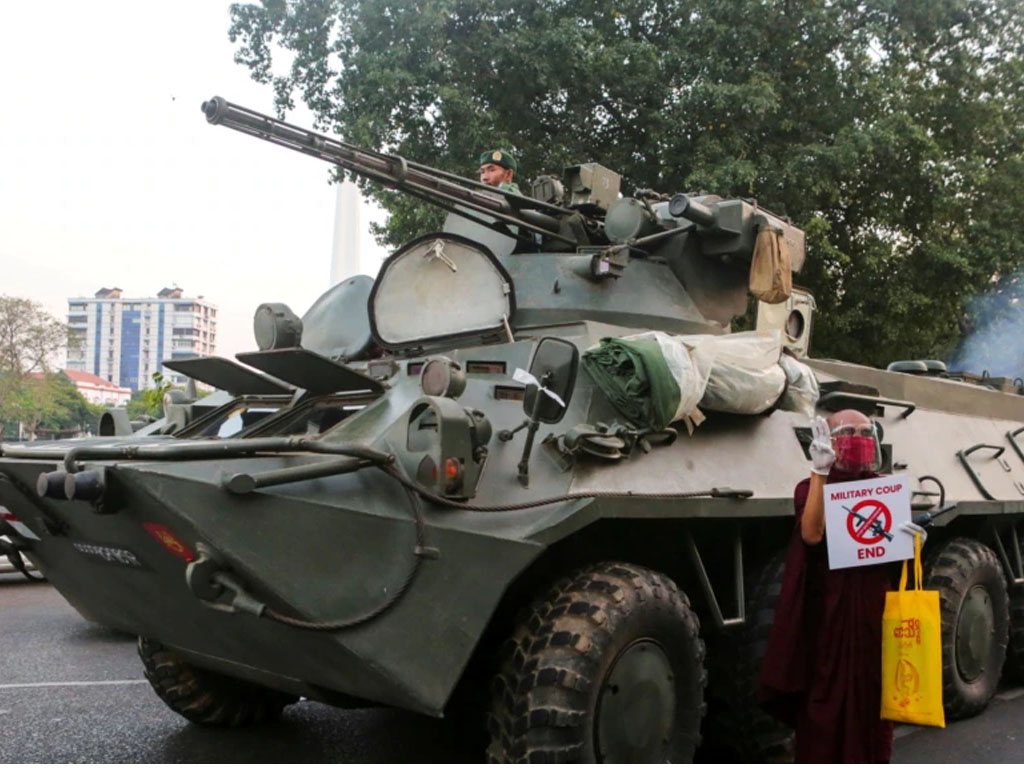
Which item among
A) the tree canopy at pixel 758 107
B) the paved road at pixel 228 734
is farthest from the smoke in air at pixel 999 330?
the paved road at pixel 228 734

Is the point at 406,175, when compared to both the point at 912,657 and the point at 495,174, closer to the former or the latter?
the point at 495,174

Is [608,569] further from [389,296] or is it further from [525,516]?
[389,296]

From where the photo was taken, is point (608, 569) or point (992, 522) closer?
point (608, 569)

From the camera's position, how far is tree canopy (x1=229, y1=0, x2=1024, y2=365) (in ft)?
43.5

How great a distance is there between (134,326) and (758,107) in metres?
37.7

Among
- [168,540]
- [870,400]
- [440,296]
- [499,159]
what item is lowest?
[168,540]

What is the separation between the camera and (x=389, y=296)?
5809mm

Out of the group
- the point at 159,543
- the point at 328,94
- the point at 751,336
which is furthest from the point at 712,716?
the point at 328,94

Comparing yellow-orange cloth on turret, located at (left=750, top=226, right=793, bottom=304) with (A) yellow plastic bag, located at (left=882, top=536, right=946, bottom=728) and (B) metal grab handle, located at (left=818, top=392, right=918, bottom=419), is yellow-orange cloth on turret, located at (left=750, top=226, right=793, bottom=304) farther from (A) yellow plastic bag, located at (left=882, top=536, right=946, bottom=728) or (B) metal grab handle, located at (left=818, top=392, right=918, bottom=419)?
(A) yellow plastic bag, located at (left=882, top=536, right=946, bottom=728)

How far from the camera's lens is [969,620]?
6184 millimetres

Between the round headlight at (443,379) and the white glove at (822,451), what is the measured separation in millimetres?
1326

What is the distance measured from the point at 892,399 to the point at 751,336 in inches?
63.7

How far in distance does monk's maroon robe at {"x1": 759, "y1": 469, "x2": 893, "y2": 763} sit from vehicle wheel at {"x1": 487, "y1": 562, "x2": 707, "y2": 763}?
391mm

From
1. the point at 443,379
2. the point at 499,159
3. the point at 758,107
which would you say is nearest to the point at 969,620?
the point at 443,379
